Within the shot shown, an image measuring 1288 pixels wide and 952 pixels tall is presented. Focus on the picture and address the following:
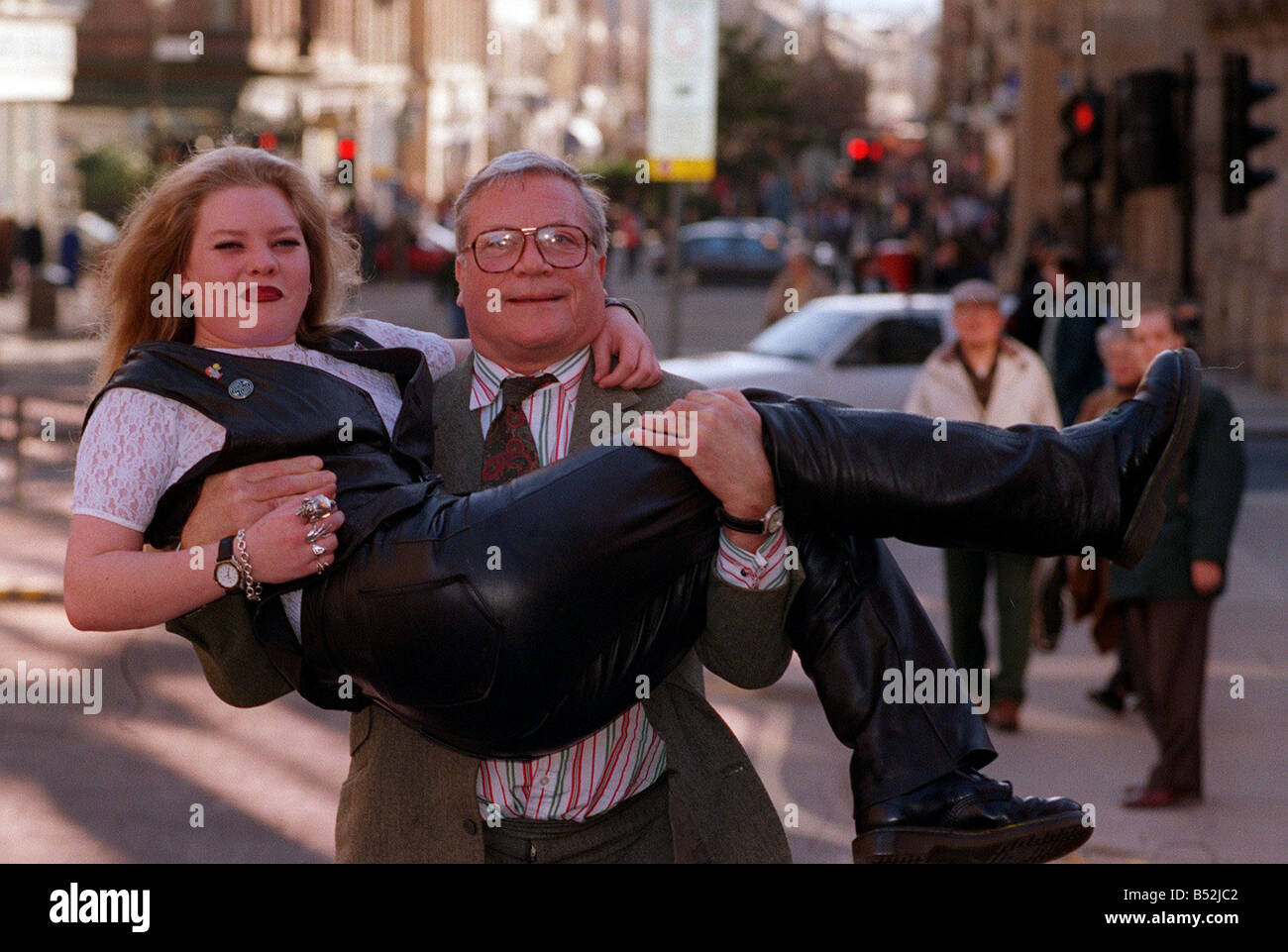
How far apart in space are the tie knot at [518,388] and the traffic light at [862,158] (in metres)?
24.2

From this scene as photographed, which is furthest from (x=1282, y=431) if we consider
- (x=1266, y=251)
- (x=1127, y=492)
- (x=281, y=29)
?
(x=281, y=29)

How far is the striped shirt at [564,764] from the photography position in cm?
300

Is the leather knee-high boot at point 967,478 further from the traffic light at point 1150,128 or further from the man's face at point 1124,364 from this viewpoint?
Answer: the traffic light at point 1150,128

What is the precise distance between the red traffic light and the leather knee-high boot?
14.2 meters

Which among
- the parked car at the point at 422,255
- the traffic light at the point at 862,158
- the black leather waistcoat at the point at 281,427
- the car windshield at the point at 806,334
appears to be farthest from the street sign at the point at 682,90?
the parked car at the point at 422,255

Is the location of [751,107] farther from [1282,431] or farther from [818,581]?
[818,581]

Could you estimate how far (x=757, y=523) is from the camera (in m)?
2.74


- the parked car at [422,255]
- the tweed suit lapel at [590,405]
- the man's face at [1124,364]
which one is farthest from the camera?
the parked car at [422,255]

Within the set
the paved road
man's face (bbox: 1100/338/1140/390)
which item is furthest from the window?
man's face (bbox: 1100/338/1140/390)

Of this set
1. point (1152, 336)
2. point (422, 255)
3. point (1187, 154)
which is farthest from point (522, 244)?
point (422, 255)

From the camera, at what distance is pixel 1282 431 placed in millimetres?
18125

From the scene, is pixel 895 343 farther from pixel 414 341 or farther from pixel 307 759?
pixel 414 341

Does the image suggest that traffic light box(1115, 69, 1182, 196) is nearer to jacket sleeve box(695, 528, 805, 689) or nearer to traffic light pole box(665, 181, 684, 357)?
traffic light pole box(665, 181, 684, 357)
